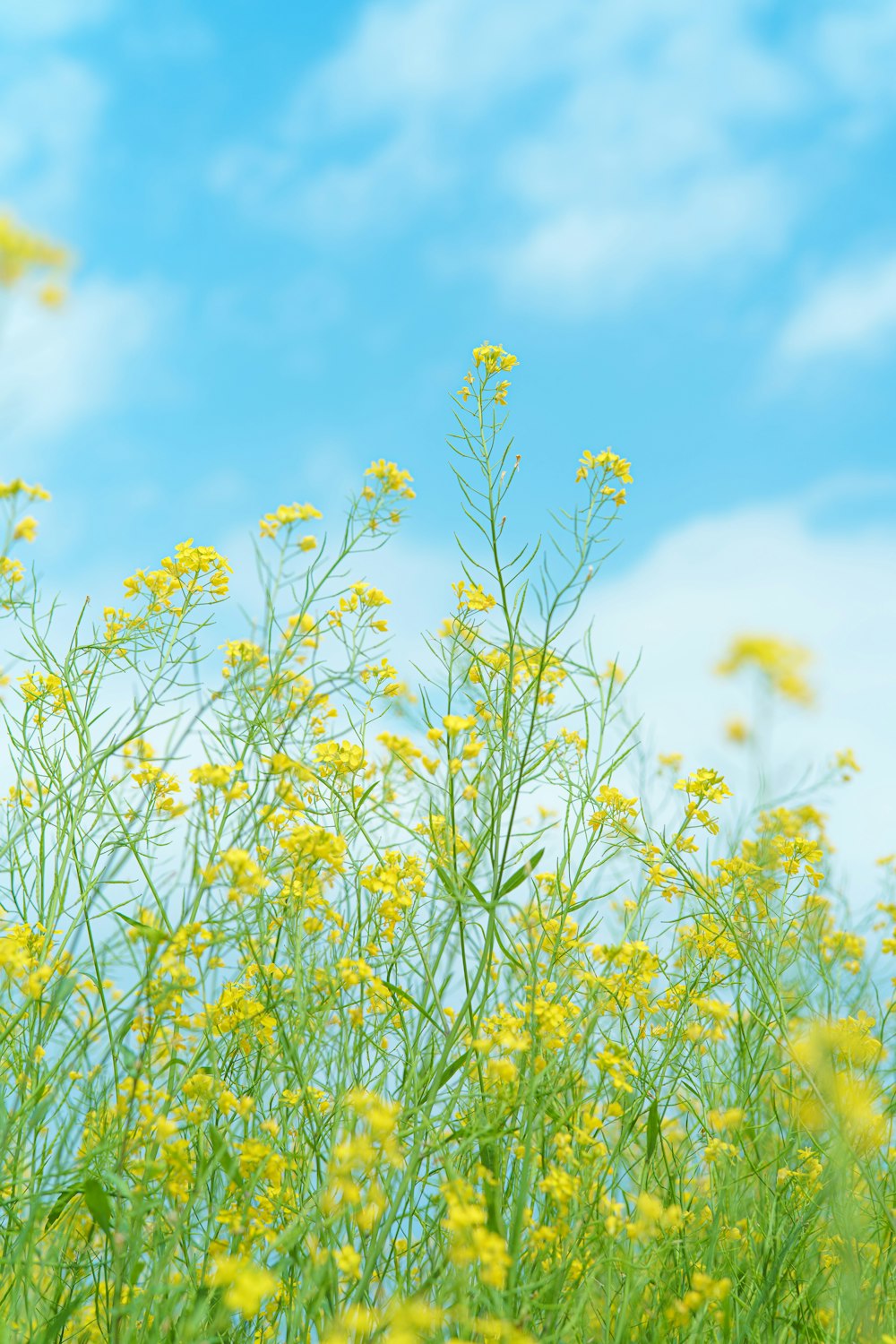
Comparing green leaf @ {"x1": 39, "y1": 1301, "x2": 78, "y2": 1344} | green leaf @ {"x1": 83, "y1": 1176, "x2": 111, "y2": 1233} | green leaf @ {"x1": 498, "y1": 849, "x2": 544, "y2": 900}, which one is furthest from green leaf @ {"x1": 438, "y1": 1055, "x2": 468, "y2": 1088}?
green leaf @ {"x1": 39, "y1": 1301, "x2": 78, "y2": 1344}

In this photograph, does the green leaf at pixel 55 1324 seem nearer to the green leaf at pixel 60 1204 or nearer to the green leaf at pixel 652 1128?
the green leaf at pixel 60 1204

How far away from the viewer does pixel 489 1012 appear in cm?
268

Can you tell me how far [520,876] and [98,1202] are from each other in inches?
33.0

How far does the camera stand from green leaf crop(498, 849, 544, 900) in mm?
1912

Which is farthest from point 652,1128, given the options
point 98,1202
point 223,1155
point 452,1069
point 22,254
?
point 22,254

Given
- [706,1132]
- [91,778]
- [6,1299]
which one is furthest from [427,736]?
[6,1299]

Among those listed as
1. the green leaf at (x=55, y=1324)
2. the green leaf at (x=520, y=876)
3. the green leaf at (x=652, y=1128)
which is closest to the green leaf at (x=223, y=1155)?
the green leaf at (x=55, y=1324)

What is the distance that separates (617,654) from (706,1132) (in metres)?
1.13

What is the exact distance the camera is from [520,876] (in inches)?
75.2

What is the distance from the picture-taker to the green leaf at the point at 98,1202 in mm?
1640

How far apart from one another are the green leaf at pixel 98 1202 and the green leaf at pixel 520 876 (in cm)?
79

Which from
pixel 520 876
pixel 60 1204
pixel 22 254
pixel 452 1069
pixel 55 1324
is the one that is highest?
pixel 22 254

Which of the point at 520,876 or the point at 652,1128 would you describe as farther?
the point at 652,1128

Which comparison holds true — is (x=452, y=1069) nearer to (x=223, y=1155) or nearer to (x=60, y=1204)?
(x=223, y=1155)
